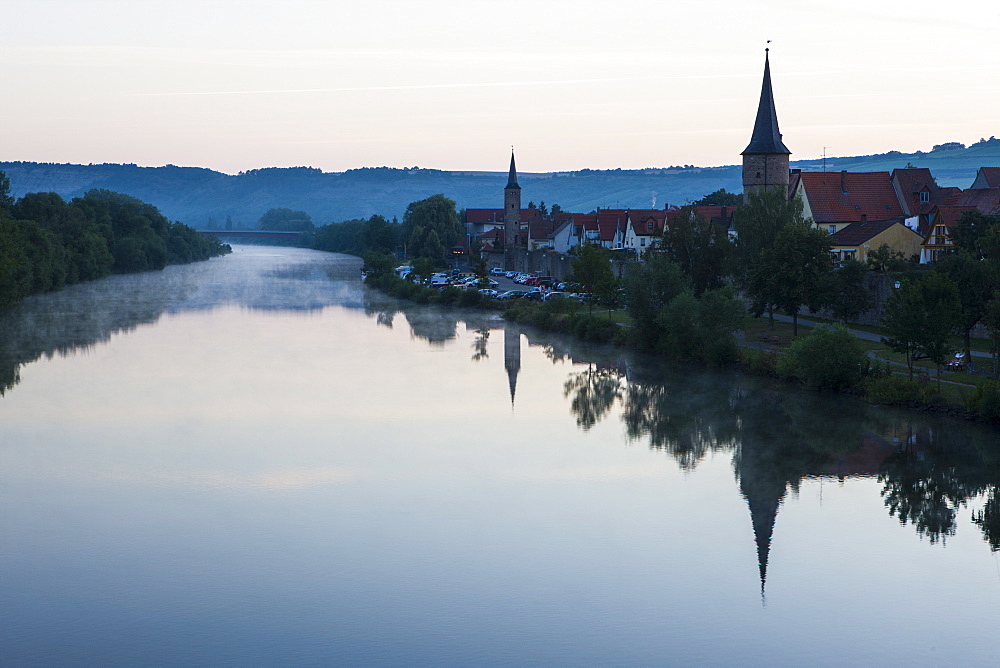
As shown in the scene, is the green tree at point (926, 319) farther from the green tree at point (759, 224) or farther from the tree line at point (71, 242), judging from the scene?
the tree line at point (71, 242)

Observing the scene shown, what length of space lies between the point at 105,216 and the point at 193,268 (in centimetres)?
2132

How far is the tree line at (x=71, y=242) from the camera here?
2837 inches

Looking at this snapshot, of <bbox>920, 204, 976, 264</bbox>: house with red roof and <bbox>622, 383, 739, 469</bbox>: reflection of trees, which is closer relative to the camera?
<bbox>622, 383, 739, 469</bbox>: reflection of trees

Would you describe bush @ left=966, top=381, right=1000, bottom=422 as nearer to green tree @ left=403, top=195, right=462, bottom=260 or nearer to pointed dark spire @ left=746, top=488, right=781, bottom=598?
pointed dark spire @ left=746, top=488, right=781, bottom=598

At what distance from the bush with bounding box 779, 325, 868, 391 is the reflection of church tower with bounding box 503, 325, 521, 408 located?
10.6 metres

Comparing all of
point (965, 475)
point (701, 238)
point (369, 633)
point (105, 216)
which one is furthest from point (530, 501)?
point (105, 216)

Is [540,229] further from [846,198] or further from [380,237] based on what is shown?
[846,198]

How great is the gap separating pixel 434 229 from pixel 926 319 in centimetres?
9870

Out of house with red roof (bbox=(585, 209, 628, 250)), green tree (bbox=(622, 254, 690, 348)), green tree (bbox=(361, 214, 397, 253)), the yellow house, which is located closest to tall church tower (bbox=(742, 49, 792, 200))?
the yellow house

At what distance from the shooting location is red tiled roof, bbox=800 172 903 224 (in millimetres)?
68688

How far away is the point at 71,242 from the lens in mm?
93562

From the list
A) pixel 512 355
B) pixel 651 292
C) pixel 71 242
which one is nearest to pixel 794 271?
pixel 651 292

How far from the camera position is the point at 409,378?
42.8 metres

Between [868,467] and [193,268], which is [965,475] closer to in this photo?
[868,467]
